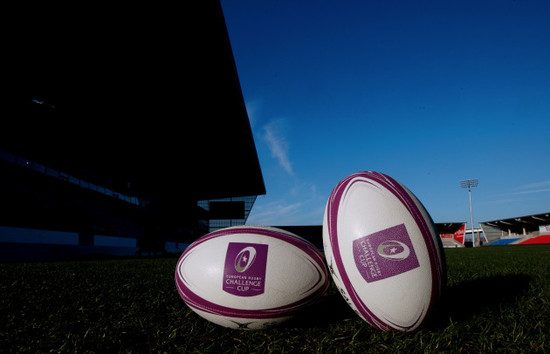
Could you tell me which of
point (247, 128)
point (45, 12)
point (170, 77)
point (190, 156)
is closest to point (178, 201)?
point (190, 156)

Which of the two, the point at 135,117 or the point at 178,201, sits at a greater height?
the point at 135,117

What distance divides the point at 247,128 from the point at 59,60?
9006mm

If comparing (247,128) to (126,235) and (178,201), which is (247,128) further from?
(178,201)

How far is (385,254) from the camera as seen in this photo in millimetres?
1777

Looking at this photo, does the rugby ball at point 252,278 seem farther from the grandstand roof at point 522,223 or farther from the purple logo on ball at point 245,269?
Result: the grandstand roof at point 522,223

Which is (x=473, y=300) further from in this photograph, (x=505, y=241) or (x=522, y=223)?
(x=505, y=241)

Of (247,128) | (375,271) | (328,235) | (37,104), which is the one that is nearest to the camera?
(375,271)

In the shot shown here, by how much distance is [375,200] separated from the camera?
1911 millimetres

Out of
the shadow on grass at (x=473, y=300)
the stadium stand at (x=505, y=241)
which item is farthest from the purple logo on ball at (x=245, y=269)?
the stadium stand at (x=505, y=241)

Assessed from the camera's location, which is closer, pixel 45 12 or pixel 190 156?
pixel 45 12

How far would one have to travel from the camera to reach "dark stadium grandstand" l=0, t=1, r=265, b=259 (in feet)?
30.6

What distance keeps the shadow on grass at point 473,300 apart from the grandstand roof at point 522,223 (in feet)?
182

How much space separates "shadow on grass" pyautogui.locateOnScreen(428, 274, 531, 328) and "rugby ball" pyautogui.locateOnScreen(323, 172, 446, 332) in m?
0.18

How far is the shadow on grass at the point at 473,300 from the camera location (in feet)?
6.43
